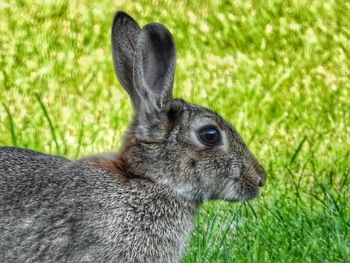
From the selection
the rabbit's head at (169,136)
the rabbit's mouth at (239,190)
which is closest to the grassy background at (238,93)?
the rabbit's mouth at (239,190)

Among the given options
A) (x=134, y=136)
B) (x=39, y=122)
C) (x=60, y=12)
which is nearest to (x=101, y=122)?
(x=39, y=122)

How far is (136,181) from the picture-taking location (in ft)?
21.1

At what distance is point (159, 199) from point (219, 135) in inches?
17.5

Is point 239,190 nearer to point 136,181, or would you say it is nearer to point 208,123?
point 208,123

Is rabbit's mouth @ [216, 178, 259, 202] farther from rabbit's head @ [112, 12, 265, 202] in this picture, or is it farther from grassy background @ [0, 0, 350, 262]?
grassy background @ [0, 0, 350, 262]

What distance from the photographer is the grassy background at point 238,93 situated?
7.32 metres

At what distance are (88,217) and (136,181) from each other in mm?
322

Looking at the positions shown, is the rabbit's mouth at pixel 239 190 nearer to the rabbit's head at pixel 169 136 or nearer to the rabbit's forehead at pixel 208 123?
the rabbit's head at pixel 169 136

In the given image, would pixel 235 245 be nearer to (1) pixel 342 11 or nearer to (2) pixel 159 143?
(2) pixel 159 143

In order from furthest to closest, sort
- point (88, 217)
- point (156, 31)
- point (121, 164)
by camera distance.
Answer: point (156, 31)
point (121, 164)
point (88, 217)

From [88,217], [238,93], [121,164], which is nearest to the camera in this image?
[88,217]

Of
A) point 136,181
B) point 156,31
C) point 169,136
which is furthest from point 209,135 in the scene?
point 156,31

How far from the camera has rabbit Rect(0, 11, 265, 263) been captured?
6.27 meters

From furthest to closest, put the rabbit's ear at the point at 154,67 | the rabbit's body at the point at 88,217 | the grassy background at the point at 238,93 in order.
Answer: the grassy background at the point at 238,93 < the rabbit's ear at the point at 154,67 < the rabbit's body at the point at 88,217
